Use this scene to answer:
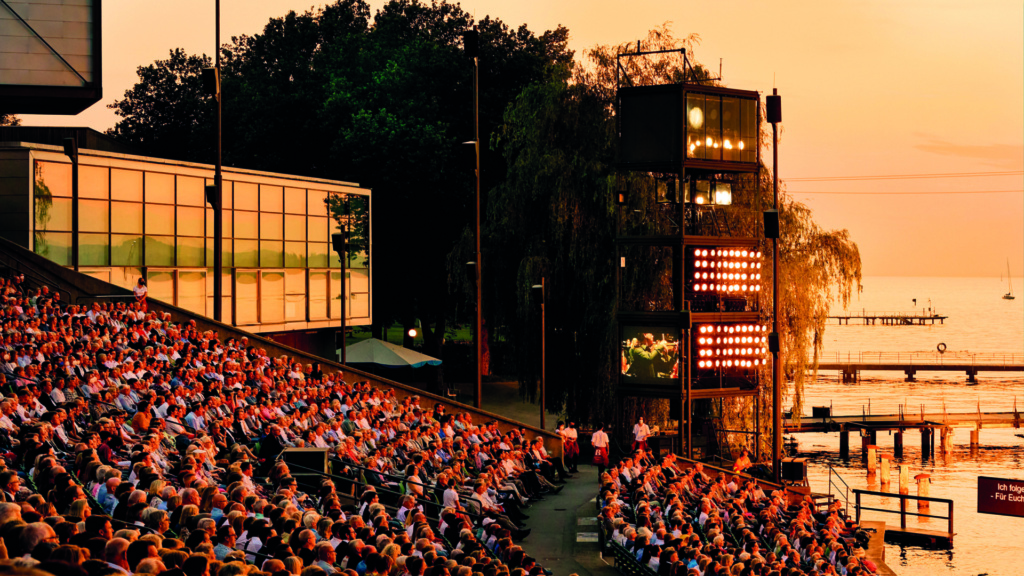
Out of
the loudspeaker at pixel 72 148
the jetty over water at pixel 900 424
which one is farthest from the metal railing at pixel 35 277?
the jetty over water at pixel 900 424

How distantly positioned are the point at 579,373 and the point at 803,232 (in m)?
9.37

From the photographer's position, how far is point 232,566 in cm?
805

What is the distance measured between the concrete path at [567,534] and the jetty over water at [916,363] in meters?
83.5

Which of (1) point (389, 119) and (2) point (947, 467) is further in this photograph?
(2) point (947, 467)

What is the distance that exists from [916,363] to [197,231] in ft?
329

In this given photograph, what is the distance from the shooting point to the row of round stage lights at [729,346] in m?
28.1

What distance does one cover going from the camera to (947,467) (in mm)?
58750

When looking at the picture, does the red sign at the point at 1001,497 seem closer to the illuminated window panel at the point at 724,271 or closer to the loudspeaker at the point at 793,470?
the loudspeaker at the point at 793,470

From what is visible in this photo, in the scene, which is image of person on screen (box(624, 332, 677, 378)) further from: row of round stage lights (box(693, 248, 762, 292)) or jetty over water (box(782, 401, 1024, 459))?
jetty over water (box(782, 401, 1024, 459))

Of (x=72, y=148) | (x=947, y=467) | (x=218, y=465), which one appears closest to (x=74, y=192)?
(x=72, y=148)

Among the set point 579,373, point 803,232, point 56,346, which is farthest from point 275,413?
point 803,232

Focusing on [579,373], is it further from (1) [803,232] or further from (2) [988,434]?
(2) [988,434]

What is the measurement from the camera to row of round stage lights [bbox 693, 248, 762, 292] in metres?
28.2

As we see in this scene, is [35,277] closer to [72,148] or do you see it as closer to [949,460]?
[72,148]
